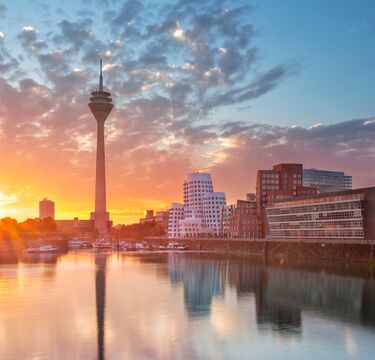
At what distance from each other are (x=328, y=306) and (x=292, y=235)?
4522 inches

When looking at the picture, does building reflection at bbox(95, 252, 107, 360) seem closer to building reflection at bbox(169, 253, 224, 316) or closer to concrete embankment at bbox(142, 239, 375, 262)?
building reflection at bbox(169, 253, 224, 316)

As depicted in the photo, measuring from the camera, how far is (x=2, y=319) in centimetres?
5422

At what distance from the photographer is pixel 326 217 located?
154750 millimetres

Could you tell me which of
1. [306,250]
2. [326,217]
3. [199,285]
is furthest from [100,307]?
[326,217]

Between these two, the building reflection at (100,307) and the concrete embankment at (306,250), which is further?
the concrete embankment at (306,250)

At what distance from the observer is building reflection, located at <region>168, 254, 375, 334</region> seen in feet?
187

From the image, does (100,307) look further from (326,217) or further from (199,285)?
(326,217)

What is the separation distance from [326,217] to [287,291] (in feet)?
274

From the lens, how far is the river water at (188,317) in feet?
136

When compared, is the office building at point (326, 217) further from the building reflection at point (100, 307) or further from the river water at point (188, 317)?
the building reflection at point (100, 307)

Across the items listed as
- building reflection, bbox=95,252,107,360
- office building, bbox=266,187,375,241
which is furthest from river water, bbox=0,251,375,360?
office building, bbox=266,187,375,241

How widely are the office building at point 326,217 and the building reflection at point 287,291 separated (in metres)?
31.0

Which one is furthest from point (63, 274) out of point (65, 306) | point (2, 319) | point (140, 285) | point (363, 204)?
point (363, 204)

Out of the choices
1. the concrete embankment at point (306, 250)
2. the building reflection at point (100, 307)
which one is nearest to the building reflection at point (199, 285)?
the building reflection at point (100, 307)
